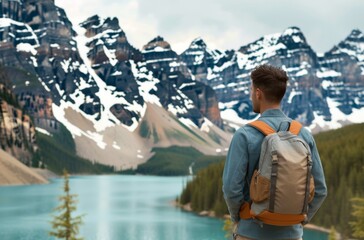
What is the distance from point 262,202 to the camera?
7.66 metres

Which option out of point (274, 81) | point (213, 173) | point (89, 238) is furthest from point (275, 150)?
point (213, 173)

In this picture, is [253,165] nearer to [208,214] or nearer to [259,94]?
[259,94]

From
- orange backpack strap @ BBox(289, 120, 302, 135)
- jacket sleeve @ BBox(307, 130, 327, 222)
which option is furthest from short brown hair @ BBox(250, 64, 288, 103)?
jacket sleeve @ BBox(307, 130, 327, 222)

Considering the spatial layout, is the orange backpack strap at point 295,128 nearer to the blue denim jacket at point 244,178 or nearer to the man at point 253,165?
the man at point 253,165

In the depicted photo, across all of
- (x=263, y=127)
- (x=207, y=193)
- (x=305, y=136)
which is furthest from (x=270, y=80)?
(x=207, y=193)

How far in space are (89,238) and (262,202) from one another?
7346 cm

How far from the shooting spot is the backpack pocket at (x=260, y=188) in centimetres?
759

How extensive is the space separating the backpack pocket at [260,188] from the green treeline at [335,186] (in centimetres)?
8426

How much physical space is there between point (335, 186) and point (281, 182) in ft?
342

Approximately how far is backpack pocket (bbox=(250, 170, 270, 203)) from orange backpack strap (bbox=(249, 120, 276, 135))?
54cm

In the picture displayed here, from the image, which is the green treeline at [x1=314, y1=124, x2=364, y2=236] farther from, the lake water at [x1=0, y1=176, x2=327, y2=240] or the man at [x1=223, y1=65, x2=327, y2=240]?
the man at [x1=223, y1=65, x2=327, y2=240]

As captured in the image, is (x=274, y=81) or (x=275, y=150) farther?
(x=274, y=81)

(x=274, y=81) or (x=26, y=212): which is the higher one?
(x=274, y=81)

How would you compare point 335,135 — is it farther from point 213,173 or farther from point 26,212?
point 26,212
